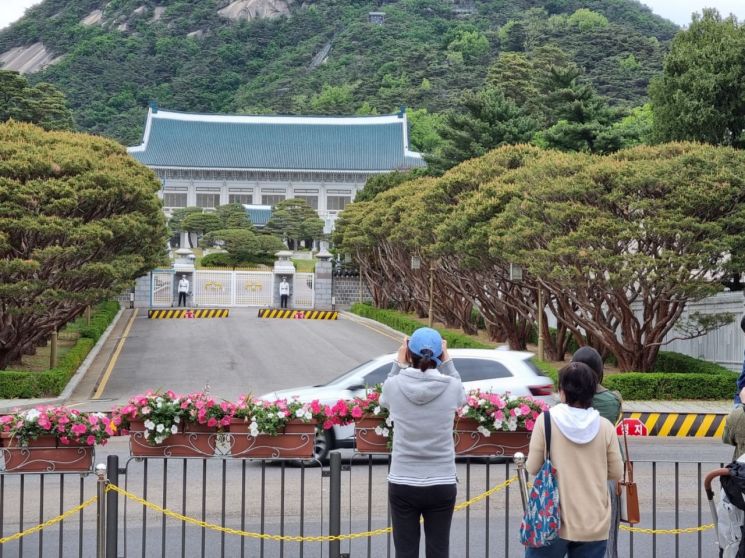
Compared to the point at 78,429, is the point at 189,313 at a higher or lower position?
lower

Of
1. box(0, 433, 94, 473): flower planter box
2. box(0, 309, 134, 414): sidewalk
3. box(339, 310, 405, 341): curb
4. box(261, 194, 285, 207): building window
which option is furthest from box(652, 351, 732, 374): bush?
box(261, 194, 285, 207): building window

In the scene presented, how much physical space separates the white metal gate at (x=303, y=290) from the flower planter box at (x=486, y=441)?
155 feet

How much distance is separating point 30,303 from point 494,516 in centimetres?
1374

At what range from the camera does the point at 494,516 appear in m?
10.2

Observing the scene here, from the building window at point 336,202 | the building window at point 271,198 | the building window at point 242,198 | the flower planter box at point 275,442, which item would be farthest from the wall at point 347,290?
the flower planter box at point 275,442

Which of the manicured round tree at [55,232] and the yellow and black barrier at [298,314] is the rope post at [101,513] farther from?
the yellow and black barrier at [298,314]

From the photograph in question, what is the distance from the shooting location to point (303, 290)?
56719 millimetres

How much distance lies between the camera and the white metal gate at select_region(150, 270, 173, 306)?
54406 mm

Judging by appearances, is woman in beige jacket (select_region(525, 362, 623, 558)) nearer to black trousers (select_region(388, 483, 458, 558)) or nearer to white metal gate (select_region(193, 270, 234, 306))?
black trousers (select_region(388, 483, 458, 558))

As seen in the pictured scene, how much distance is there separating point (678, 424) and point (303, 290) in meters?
41.3

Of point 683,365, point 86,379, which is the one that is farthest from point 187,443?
point 86,379

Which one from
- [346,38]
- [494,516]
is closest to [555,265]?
[494,516]

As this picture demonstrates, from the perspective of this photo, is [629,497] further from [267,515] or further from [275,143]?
[275,143]

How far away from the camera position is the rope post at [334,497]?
7328 millimetres
